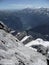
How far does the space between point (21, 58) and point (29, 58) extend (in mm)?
847

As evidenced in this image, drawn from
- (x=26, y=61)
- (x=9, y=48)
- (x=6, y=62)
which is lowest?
(x=6, y=62)

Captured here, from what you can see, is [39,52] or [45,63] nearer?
[45,63]

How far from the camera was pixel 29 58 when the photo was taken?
14867 mm

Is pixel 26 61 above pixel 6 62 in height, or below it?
above

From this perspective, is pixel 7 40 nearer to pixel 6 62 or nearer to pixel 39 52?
pixel 39 52

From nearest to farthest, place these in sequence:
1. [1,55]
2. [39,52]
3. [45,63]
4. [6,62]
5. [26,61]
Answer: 1. [6,62]
2. [1,55]
3. [26,61]
4. [45,63]
5. [39,52]

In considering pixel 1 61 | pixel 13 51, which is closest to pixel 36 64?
pixel 13 51

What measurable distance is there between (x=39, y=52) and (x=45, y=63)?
2.65 meters

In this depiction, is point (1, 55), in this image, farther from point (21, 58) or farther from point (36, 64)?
point (36, 64)

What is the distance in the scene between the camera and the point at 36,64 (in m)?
14.3

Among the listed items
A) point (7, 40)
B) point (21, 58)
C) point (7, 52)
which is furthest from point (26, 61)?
point (7, 40)

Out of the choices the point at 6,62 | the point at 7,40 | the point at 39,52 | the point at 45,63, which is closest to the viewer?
the point at 6,62

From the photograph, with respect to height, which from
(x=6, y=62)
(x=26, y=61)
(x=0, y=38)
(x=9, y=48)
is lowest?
(x=6, y=62)

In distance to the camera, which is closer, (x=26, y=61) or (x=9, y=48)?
(x=26, y=61)
